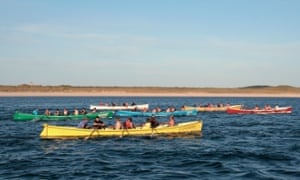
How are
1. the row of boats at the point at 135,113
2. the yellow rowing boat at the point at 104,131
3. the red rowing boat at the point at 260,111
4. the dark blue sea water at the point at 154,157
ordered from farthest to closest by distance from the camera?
the red rowing boat at the point at 260,111 → the row of boats at the point at 135,113 → the yellow rowing boat at the point at 104,131 → the dark blue sea water at the point at 154,157

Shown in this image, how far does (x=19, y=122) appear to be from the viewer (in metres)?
51.4

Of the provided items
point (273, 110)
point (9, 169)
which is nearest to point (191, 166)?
point (9, 169)

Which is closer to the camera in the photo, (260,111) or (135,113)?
(135,113)

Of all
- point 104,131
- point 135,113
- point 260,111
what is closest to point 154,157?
point 104,131

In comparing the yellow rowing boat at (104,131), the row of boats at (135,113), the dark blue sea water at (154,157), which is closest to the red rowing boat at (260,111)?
the row of boats at (135,113)

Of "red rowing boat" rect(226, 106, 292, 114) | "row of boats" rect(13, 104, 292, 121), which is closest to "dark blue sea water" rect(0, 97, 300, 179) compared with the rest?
"row of boats" rect(13, 104, 292, 121)

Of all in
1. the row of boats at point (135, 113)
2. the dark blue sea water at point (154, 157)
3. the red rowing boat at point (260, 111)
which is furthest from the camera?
the red rowing boat at point (260, 111)

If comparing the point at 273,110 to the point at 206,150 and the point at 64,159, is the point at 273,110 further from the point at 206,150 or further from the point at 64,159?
the point at 64,159

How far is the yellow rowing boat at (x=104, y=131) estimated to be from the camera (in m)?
34.7

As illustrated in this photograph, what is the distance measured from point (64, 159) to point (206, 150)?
8.83 metres

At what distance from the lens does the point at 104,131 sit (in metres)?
35.6

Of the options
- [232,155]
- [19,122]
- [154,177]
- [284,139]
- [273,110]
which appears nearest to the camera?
[154,177]

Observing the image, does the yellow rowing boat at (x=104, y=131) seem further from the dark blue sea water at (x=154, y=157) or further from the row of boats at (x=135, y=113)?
the row of boats at (x=135, y=113)

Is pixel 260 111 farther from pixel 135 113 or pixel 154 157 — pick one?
pixel 154 157
